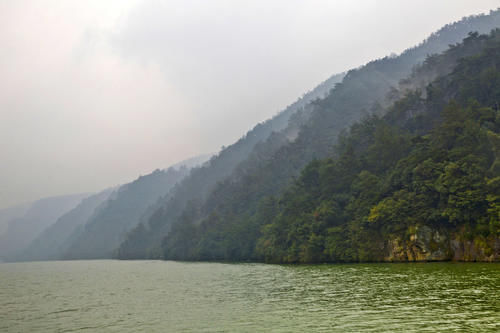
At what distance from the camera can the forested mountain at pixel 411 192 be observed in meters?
57.1

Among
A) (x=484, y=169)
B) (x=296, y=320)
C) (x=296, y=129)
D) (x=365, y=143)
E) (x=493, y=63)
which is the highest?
(x=296, y=129)

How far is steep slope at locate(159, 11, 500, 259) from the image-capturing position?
124m

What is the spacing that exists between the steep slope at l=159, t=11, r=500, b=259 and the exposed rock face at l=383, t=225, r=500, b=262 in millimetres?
54758

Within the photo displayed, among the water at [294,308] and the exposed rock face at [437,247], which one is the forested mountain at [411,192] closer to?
the exposed rock face at [437,247]

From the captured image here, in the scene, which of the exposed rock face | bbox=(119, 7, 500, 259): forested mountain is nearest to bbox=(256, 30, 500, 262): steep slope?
the exposed rock face

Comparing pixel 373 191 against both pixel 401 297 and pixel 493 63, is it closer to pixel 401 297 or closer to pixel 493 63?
pixel 493 63

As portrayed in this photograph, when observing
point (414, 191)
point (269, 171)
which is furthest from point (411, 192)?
point (269, 171)

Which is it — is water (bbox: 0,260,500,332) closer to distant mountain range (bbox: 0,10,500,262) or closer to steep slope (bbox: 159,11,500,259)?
distant mountain range (bbox: 0,10,500,262)

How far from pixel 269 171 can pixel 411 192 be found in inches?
3462

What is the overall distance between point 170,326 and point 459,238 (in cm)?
4749

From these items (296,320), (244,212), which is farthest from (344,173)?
(296,320)

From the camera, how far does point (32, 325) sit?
89.0ft

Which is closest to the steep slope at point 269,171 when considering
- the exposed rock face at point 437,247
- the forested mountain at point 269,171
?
the forested mountain at point 269,171

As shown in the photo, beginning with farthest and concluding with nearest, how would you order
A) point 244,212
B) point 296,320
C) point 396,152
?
point 244,212, point 396,152, point 296,320
